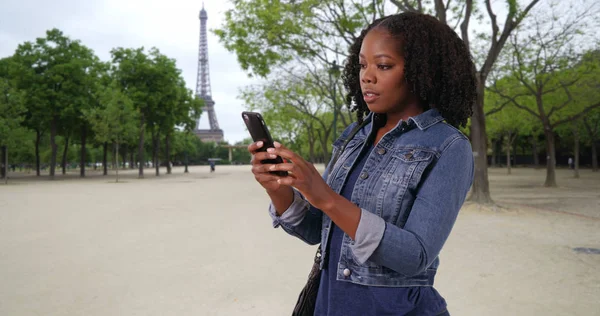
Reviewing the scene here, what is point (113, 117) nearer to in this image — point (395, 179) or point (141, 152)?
point (141, 152)

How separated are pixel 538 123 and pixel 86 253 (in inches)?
1415

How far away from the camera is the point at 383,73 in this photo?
4.97ft

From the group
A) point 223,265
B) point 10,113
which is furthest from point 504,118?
point 10,113

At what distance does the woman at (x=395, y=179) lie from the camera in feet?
4.16

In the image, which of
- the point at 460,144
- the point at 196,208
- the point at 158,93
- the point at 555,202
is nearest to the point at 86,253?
the point at 196,208

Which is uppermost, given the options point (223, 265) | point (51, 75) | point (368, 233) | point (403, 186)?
point (51, 75)

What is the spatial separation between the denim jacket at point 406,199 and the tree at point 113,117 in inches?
1314

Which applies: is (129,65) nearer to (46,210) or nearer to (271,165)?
(46,210)

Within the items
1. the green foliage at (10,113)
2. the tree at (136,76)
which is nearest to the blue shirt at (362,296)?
the green foliage at (10,113)

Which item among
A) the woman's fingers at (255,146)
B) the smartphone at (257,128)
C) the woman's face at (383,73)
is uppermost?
the woman's face at (383,73)

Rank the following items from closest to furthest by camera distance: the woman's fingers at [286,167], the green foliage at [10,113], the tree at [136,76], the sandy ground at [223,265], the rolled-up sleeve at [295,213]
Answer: the woman's fingers at [286,167]
the rolled-up sleeve at [295,213]
the sandy ground at [223,265]
the green foliage at [10,113]
the tree at [136,76]

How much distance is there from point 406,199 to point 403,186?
0.13ft

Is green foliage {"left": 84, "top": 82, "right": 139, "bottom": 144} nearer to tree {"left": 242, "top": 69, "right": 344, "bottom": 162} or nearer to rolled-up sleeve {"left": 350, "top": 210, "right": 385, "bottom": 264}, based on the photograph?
tree {"left": 242, "top": 69, "right": 344, "bottom": 162}

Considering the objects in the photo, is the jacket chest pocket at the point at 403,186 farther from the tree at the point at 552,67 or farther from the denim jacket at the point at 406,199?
the tree at the point at 552,67
